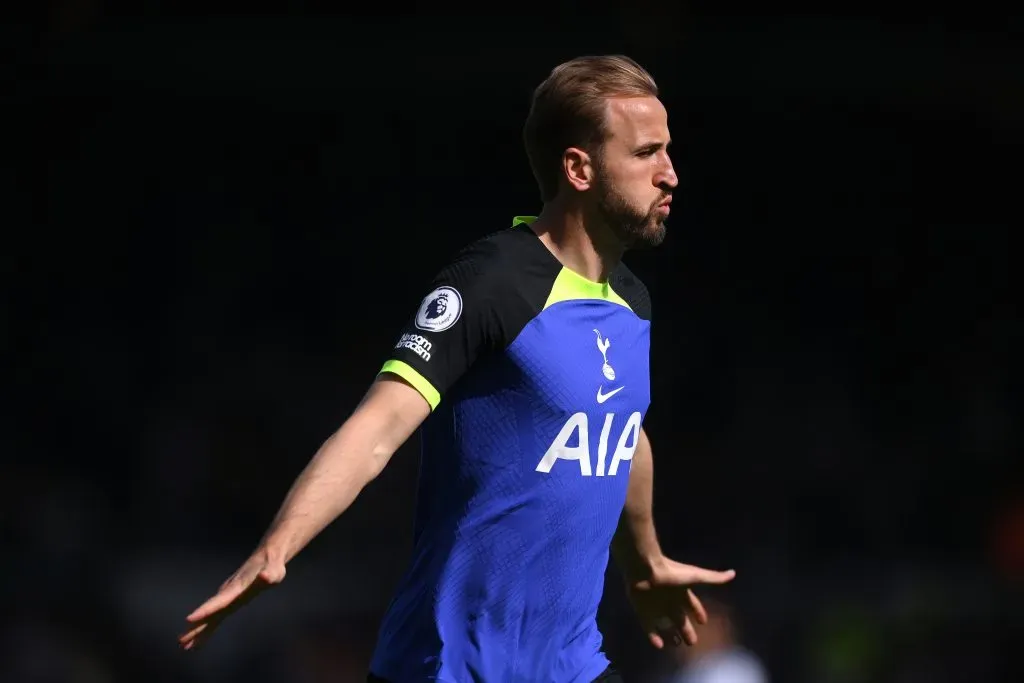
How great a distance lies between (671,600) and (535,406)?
994 mm

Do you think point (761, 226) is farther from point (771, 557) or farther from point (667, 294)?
point (771, 557)

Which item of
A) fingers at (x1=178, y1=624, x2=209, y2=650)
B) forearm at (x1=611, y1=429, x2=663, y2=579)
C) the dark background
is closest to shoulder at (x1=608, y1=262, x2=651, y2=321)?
forearm at (x1=611, y1=429, x2=663, y2=579)

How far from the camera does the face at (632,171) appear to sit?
354cm

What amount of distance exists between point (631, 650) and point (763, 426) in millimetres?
2347

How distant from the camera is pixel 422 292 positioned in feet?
35.0

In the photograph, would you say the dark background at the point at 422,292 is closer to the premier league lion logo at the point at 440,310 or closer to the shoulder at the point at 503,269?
the shoulder at the point at 503,269

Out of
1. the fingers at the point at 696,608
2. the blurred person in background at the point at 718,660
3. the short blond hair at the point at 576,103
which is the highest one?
the short blond hair at the point at 576,103

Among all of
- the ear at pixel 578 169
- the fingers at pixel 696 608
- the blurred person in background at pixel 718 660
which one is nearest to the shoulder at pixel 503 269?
the ear at pixel 578 169

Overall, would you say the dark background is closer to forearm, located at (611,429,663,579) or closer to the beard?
forearm, located at (611,429,663,579)

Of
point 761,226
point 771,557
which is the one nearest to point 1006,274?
point 761,226

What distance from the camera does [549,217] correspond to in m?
3.62

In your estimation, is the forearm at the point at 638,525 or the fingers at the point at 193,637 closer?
the fingers at the point at 193,637

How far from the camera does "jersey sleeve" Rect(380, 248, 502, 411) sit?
3178 millimetres

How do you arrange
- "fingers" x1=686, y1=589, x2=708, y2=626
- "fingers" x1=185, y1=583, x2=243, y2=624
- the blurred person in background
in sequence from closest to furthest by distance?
"fingers" x1=185, y1=583, x2=243, y2=624 → "fingers" x1=686, y1=589, x2=708, y2=626 → the blurred person in background
